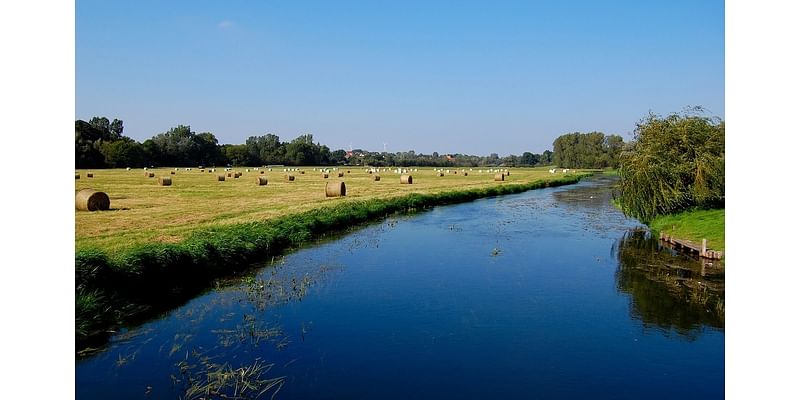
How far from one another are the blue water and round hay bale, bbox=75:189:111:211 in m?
11.8

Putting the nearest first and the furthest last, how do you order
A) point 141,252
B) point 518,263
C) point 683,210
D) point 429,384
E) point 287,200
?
point 429,384
point 141,252
point 518,263
point 683,210
point 287,200

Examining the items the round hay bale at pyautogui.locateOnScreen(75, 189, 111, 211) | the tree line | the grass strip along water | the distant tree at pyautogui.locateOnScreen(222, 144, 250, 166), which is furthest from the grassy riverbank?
the distant tree at pyautogui.locateOnScreen(222, 144, 250, 166)

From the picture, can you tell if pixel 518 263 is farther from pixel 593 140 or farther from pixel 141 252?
pixel 593 140

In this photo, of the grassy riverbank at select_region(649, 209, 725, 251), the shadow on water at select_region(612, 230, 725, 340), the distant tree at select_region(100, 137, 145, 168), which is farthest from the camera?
the distant tree at select_region(100, 137, 145, 168)

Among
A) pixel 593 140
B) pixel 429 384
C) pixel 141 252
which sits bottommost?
pixel 429 384

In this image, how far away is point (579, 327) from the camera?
37.4 feet

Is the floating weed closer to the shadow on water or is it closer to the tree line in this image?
the shadow on water

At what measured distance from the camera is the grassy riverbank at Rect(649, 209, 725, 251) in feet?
65.4

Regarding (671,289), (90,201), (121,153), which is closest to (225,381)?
(671,289)

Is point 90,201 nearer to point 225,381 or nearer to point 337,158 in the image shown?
point 225,381

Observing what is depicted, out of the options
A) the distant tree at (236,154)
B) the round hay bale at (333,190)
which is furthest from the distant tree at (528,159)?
the round hay bale at (333,190)
